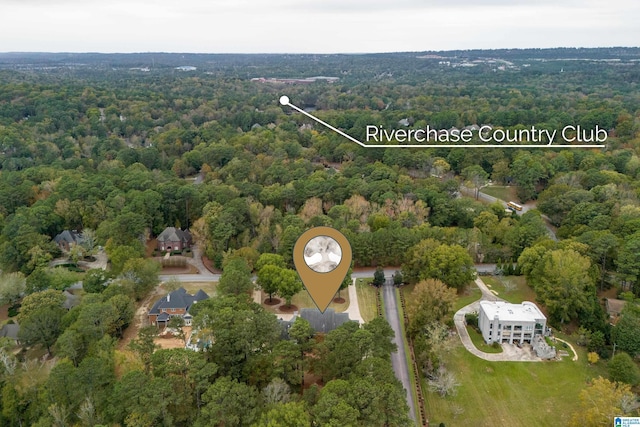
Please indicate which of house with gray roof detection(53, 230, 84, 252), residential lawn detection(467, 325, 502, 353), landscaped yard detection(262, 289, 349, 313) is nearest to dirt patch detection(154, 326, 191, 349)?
landscaped yard detection(262, 289, 349, 313)

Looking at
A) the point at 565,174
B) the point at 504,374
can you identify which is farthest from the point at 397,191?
the point at 504,374

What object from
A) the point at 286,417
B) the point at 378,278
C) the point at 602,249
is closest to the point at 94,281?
the point at 286,417

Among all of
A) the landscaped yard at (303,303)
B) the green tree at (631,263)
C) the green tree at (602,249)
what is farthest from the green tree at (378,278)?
the green tree at (631,263)

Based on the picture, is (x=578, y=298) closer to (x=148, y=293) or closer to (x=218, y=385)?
(x=218, y=385)

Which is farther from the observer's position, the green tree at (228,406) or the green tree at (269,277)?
the green tree at (269,277)

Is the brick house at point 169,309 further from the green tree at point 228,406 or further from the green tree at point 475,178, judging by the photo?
the green tree at point 475,178

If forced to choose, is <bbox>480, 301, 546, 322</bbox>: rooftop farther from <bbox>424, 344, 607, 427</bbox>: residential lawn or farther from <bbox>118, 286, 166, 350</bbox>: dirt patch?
<bbox>118, 286, 166, 350</bbox>: dirt patch

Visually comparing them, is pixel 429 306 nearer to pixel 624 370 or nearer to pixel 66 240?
pixel 624 370
